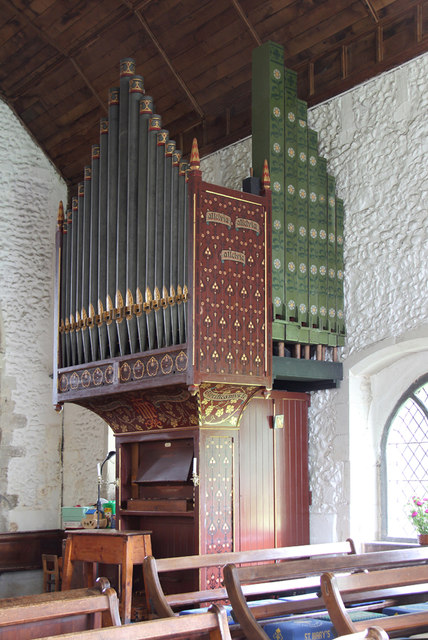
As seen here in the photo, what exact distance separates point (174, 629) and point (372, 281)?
463 centimetres

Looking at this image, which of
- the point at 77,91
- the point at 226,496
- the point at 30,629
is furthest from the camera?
the point at 77,91

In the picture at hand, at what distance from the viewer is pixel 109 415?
7703 millimetres

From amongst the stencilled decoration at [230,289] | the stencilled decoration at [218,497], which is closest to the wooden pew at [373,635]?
the stencilled decoration at [230,289]

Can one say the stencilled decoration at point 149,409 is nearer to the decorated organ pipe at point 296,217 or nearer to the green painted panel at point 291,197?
the decorated organ pipe at point 296,217

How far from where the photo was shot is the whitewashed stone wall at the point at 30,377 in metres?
9.84

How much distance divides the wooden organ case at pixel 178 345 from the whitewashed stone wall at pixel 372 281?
1.01 feet

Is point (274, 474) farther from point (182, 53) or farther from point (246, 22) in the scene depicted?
point (182, 53)

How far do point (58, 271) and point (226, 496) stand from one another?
2781 mm

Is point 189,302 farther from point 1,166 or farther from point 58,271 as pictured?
point 1,166

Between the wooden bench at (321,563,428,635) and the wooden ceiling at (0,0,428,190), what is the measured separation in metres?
4.35

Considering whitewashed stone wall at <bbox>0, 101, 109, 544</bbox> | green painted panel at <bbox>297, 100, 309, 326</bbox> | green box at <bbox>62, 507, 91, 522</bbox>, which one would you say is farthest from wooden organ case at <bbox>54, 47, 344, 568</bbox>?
whitewashed stone wall at <bbox>0, 101, 109, 544</bbox>

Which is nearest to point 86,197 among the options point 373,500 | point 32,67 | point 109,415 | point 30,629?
point 109,415

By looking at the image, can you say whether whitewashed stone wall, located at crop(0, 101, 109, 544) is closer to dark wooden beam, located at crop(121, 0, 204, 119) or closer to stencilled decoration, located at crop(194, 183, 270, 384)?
dark wooden beam, located at crop(121, 0, 204, 119)

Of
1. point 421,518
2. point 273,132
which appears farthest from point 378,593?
point 273,132
